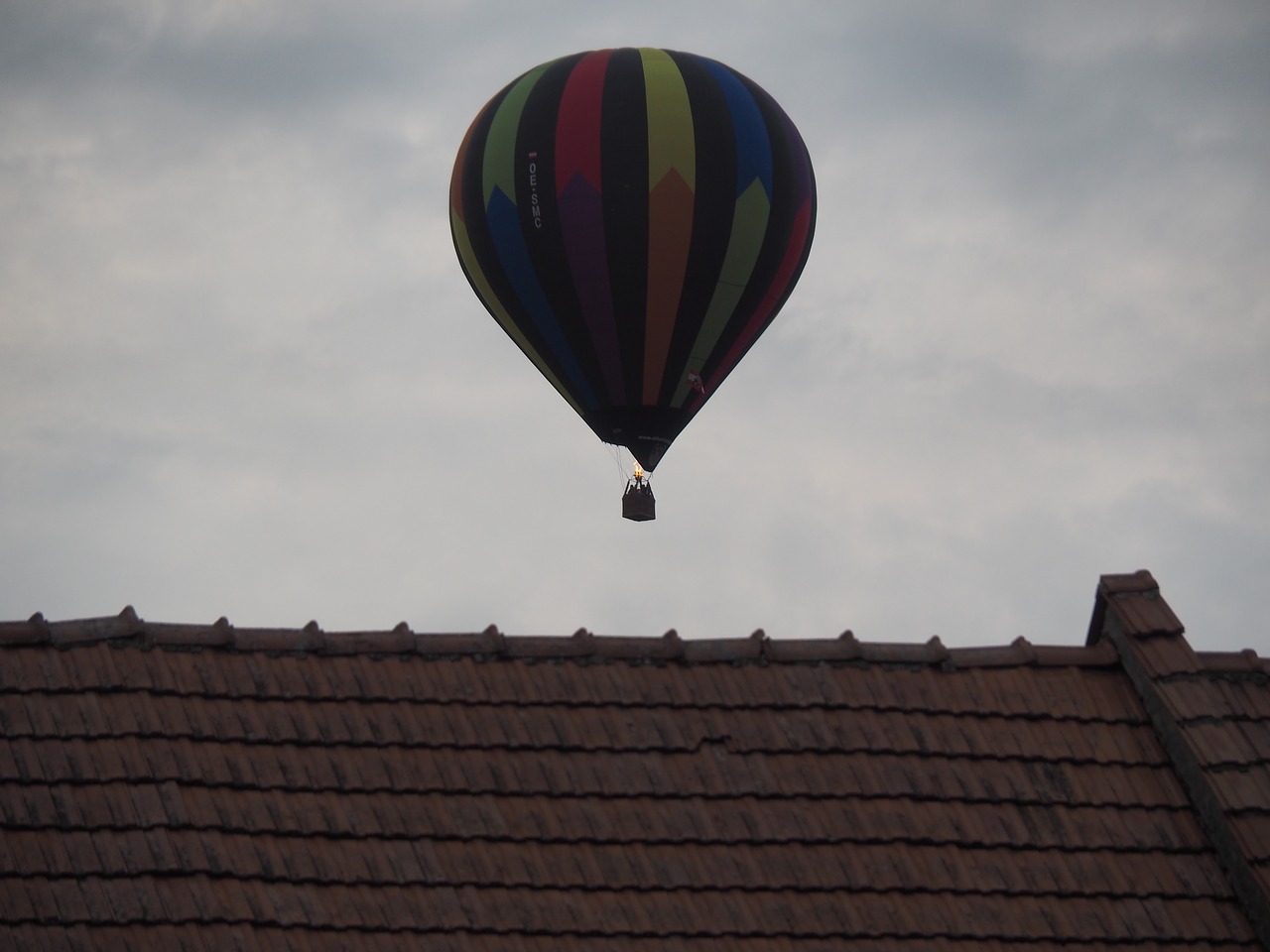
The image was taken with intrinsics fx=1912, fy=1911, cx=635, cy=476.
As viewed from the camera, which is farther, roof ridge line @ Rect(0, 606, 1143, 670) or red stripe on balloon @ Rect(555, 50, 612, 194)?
red stripe on balloon @ Rect(555, 50, 612, 194)

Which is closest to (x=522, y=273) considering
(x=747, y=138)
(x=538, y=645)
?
(x=747, y=138)

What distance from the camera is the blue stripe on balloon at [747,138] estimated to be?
22.3 m

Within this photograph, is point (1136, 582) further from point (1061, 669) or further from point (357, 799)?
point (357, 799)

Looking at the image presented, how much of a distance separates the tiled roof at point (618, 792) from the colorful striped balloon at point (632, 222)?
12.9 metres

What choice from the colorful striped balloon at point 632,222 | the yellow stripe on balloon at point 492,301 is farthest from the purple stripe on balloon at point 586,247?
the yellow stripe on balloon at point 492,301

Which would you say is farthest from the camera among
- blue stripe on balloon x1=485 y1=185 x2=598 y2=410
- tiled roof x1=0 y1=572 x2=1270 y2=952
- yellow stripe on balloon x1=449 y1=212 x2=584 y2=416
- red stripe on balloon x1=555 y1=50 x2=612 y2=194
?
yellow stripe on balloon x1=449 y1=212 x2=584 y2=416

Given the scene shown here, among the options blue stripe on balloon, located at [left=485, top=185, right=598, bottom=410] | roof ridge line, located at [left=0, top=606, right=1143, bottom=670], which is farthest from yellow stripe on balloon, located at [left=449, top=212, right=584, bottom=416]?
roof ridge line, located at [left=0, top=606, right=1143, bottom=670]

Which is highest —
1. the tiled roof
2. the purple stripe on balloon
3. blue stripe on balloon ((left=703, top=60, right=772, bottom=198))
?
blue stripe on balloon ((left=703, top=60, right=772, bottom=198))

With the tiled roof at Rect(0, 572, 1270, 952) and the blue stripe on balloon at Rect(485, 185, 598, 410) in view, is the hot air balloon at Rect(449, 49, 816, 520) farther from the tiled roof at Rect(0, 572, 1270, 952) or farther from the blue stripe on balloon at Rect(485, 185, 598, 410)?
the tiled roof at Rect(0, 572, 1270, 952)

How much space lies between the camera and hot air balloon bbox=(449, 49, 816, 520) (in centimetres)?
2195

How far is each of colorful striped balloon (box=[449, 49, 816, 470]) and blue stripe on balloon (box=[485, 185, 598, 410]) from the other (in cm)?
2

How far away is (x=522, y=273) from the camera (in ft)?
73.6

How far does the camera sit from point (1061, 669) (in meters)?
9.70

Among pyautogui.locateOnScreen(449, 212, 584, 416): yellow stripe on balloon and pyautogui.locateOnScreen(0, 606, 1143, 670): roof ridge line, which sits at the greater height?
pyautogui.locateOnScreen(449, 212, 584, 416): yellow stripe on balloon
